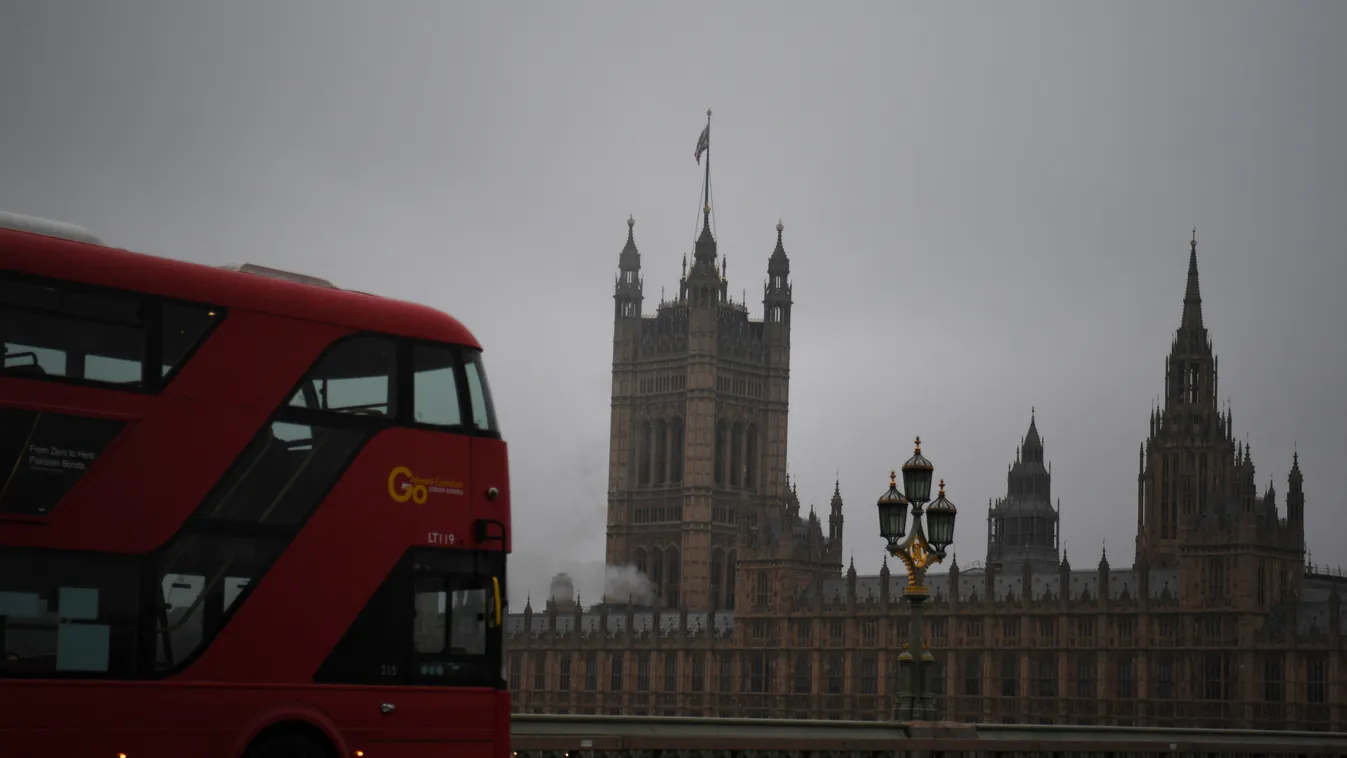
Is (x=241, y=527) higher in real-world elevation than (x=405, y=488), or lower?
lower

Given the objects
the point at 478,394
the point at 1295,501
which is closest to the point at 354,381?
the point at 478,394

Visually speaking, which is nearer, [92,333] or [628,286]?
[92,333]

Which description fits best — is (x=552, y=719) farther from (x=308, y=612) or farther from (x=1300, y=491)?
(x=1300, y=491)

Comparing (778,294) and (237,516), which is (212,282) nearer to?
(237,516)

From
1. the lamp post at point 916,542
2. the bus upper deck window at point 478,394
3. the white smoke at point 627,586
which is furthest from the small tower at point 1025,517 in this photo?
the bus upper deck window at point 478,394

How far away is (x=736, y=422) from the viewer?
482 ft

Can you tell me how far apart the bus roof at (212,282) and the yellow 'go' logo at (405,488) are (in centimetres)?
135

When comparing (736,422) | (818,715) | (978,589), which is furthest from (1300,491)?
(736,422)

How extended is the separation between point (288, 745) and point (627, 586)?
12682 cm

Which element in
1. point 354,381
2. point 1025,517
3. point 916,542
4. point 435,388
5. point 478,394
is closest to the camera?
point 354,381

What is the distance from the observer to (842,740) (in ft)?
80.9

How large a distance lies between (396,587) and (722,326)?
427 ft

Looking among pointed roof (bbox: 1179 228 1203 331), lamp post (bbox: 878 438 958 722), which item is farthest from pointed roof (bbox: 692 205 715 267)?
lamp post (bbox: 878 438 958 722)

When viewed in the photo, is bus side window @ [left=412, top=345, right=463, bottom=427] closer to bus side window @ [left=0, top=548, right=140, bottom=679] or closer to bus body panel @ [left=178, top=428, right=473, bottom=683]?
bus body panel @ [left=178, top=428, right=473, bottom=683]
